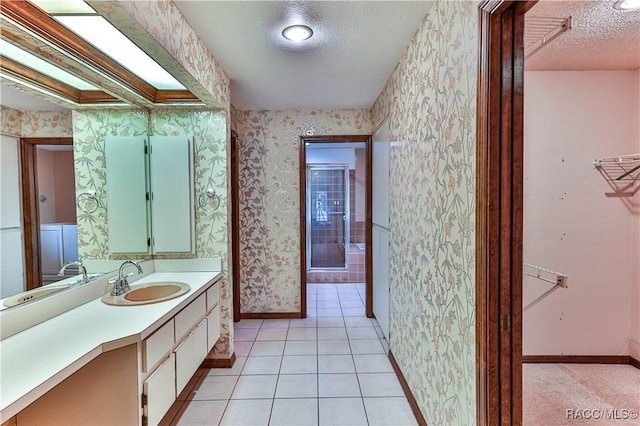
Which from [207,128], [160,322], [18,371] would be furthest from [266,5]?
[18,371]

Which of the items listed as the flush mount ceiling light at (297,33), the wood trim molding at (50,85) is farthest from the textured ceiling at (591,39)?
the wood trim molding at (50,85)

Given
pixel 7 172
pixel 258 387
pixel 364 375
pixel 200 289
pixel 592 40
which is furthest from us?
pixel 364 375

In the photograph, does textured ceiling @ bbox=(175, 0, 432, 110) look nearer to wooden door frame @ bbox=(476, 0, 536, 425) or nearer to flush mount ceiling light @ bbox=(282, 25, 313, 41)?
flush mount ceiling light @ bbox=(282, 25, 313, 41)

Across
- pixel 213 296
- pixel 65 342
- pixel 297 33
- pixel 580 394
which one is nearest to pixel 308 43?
pixel 297 33

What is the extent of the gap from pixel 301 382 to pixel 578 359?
7.00 feet

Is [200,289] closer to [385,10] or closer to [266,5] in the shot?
[266,5]

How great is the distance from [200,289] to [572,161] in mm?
2849

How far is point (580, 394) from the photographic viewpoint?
1912 millimetres

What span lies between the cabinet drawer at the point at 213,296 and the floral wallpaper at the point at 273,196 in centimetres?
107

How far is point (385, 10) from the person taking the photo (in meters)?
1.53

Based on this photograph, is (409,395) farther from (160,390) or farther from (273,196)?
(273,196)

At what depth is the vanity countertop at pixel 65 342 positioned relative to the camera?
0.91 meters

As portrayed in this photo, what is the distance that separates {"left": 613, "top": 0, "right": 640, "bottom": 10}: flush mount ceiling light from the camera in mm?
1405

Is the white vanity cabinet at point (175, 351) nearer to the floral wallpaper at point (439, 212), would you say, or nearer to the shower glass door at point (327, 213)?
the floral wallpaper at point (439, 212)
